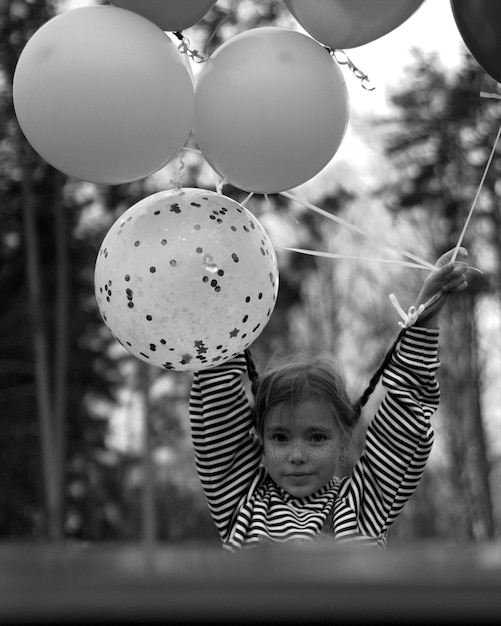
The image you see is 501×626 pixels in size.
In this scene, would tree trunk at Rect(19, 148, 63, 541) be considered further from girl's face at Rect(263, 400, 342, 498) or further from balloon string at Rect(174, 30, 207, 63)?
balloon string at Rect(174, 30, 207, 63)

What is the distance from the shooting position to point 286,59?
2.34 m

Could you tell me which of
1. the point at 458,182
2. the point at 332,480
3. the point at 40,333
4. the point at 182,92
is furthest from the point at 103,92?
the point at 40,333

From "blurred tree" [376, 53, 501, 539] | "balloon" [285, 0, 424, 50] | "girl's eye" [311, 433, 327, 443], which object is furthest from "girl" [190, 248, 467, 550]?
"blurred tree" [376, 53, 501, 539]

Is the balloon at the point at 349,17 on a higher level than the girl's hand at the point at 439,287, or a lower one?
higher

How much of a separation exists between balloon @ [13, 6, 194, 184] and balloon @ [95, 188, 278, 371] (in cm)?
15

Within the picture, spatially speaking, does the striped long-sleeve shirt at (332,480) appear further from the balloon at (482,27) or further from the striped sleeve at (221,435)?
the balloon at (482,27)

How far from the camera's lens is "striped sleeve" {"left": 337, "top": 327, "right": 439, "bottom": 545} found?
2463 millimetres

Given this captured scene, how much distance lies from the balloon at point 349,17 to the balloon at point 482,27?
6.3 inches

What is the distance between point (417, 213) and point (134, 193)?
13.2 feet

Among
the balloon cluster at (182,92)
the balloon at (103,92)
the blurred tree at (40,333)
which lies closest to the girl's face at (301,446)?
the balloon cluster at (182,92)

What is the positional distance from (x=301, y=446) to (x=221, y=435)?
0.66ft

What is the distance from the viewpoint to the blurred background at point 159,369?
12359 millimetres

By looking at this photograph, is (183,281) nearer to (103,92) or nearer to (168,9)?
(103,92)

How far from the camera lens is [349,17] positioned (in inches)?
93.3
